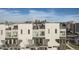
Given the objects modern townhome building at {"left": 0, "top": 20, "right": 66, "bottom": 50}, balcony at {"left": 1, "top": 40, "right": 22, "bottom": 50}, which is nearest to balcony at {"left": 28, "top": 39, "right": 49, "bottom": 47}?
modern townhome building at {"left": 0, "top": 20, "right": 66, "bottom": 50}

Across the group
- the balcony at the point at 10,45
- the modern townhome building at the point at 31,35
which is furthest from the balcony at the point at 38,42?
the balcony at the point at 10,45

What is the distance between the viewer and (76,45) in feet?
5.46

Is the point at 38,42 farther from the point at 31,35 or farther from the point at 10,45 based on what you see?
the point at 10,45

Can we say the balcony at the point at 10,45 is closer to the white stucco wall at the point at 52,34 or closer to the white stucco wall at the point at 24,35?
the white stucco wall at the point at 24,35

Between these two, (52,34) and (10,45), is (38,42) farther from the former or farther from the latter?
(10,45)

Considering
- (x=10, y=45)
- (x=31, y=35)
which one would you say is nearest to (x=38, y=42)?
(x=31, y=35)

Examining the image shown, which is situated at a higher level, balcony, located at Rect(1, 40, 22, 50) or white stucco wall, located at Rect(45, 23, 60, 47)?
white stucco wall, located at Rect(45, 23, 60, 47)

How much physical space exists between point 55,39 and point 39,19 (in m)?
0.23

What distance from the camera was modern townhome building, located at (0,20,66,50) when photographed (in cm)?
167

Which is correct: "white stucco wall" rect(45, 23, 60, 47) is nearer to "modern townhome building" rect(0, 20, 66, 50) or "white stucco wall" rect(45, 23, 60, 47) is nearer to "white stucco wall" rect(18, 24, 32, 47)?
"modern townhome building" rect(0, 20, 66, 50)

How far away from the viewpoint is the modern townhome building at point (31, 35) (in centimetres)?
167

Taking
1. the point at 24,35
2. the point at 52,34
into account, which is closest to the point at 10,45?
the point at 24,35

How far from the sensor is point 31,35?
1679 mm
